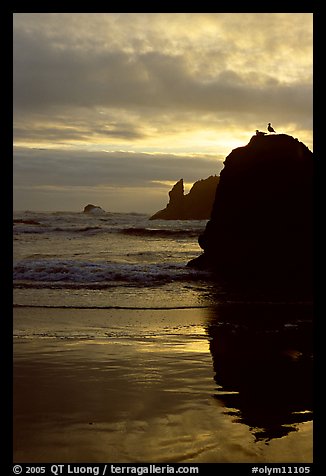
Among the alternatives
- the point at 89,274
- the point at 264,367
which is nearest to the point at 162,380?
the point at 264,367

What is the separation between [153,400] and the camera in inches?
199

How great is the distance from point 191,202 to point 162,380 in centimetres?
10052

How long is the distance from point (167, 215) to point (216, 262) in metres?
86.7

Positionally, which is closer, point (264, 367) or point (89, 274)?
point (264, 367)

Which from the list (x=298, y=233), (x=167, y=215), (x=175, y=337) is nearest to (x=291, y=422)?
(x=175, y=337)

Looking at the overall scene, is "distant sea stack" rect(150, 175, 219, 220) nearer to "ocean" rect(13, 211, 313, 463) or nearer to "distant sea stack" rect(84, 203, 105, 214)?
"distant sea stack" rect(84, 203, 105, 214)

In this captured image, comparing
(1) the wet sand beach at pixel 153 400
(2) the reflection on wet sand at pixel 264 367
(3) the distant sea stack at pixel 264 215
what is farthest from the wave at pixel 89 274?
(1) the wet sand beach at pixel 153 400

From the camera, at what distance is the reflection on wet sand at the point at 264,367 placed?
4.61 meters

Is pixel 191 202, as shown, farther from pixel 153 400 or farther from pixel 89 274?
pixel 153 400

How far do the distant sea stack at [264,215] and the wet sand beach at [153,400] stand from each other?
8.60 m

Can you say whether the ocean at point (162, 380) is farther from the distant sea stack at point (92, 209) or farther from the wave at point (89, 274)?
the distant sea stack at point (92, 209)
